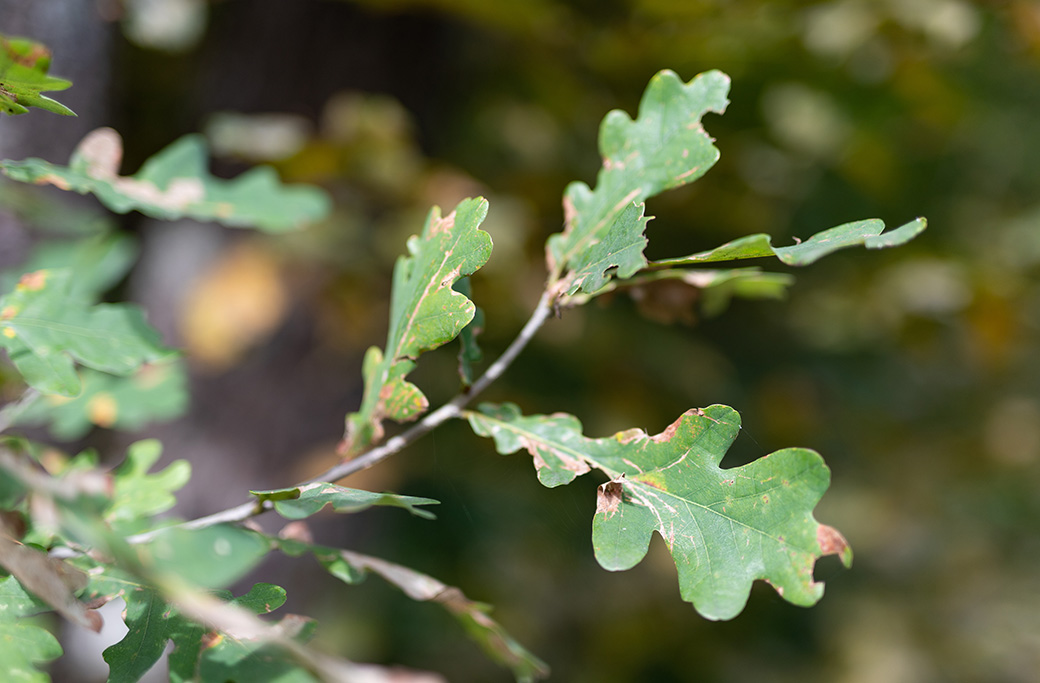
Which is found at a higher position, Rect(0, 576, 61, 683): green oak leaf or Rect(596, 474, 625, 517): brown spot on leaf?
Rect(0, 576, 61, 683): green oak leaf

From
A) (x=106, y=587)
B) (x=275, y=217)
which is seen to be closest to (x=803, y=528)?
(x=106, y=587)

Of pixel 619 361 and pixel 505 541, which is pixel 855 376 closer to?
pixel 619 361

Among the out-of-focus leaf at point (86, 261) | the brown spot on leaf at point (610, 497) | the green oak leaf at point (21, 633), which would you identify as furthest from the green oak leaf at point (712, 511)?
the out-of-focus leaf at point (86, 261)

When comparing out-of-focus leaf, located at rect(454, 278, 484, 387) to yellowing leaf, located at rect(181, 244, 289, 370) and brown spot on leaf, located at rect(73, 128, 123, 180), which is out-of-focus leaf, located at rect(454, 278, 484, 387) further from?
yellowing leaf, located at rect(181, 244, 289, 370)

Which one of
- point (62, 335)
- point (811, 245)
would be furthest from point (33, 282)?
point (811, 245)

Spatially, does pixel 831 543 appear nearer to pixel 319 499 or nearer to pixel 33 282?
pixel 319 499

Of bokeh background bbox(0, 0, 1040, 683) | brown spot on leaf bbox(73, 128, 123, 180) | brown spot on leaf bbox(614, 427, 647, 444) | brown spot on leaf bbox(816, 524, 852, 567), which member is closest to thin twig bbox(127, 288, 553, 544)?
brown spot on leaf bbox(614, 427, 647, 444)
